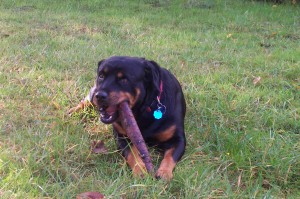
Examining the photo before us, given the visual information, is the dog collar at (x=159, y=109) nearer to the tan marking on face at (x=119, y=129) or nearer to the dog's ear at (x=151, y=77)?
the dog's ear at (x=151, y=77)

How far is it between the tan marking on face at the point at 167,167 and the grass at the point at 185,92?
52 millimetres

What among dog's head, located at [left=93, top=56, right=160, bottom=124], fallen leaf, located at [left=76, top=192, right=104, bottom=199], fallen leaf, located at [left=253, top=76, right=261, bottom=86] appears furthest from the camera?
fallen leaf, located at [left=253, top=76, right=261, bottom=86]

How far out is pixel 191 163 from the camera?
124 inches

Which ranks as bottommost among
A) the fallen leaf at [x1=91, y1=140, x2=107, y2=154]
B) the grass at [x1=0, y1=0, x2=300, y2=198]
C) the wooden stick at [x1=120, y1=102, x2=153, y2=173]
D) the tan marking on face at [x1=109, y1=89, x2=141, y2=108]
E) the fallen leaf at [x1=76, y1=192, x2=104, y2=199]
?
the fallen leaf at [x1=91, y1=140, x2=107, y2=154]

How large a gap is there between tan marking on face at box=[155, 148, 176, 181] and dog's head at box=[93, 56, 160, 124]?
45 cm

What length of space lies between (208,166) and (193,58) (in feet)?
9.17

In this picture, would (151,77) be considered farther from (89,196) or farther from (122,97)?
(89,196)

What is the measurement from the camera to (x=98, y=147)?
3375 mm

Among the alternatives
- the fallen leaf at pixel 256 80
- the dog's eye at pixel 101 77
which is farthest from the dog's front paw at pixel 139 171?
the fallen leaf at pixel 256 80

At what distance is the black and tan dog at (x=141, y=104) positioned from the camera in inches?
123

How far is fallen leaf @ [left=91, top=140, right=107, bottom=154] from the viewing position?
10.8 ft

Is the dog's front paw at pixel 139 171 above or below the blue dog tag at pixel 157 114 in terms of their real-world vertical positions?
below

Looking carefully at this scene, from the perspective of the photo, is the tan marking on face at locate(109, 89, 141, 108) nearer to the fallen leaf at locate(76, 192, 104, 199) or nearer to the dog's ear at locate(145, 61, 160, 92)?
the dog's ear at locate(145, 61, 160, 92)

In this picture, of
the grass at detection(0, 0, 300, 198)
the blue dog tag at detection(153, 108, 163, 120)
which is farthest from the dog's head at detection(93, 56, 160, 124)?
the grass at detection(0, 0, 300, 198)
